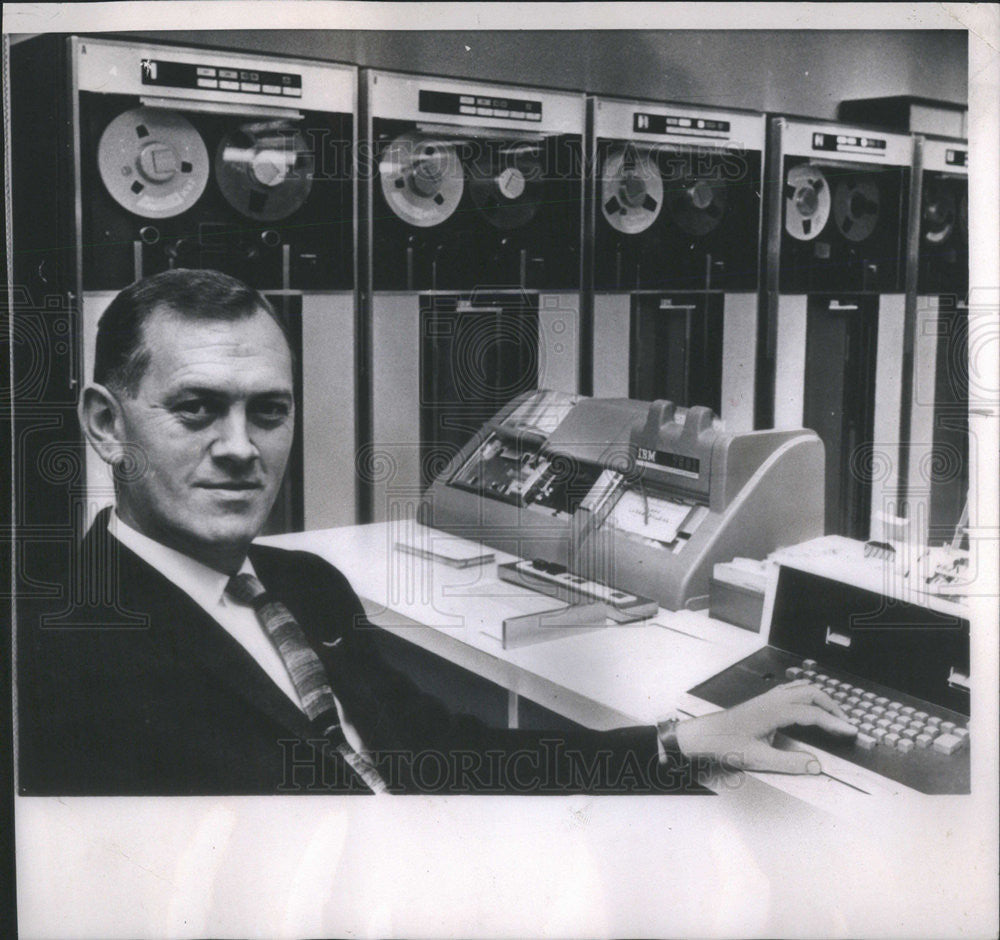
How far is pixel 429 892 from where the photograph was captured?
2.06 metres

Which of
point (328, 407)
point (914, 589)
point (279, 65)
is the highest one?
point (279, 65)

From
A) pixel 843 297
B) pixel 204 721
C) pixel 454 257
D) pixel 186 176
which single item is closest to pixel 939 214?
pixel 843 297

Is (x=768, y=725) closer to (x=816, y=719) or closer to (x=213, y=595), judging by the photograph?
(x=816, y=719)

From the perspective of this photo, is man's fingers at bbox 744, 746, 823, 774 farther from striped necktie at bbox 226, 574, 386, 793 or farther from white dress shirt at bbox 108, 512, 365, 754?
white dress shirt at bbox 108, 512, 365, 754

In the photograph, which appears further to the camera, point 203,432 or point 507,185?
point 507,185

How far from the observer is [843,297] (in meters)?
2.60

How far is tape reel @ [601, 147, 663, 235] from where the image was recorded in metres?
2.29

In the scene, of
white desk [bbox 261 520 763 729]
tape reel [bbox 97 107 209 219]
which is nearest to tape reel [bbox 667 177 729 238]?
white desk [bbox 261 520 763 729]

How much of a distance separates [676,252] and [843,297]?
1.41 ft

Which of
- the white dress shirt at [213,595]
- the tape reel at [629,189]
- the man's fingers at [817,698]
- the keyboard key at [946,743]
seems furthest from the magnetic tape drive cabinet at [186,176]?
the keyboard key at [946,743]

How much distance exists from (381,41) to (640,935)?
180 cm

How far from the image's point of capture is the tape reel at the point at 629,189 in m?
2.29

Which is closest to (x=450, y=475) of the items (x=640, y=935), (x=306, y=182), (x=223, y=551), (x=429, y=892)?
(x=223, y=551)

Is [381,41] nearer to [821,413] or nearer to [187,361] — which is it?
[187,361]
